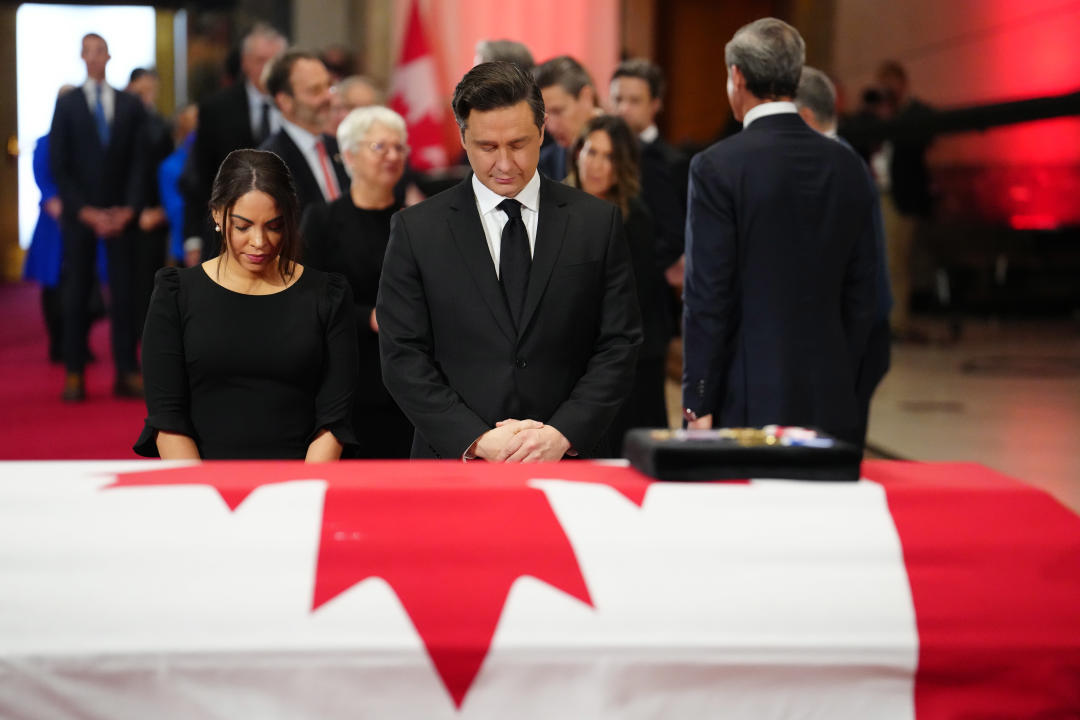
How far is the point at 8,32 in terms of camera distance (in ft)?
57.6

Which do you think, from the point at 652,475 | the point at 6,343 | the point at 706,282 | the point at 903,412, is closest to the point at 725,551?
the point at 652,475

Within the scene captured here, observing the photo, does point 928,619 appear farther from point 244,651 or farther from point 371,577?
point 244,651

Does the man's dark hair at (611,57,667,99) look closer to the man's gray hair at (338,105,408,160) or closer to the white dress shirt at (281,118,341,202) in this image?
the white dress shirt at (281,118,341,202)

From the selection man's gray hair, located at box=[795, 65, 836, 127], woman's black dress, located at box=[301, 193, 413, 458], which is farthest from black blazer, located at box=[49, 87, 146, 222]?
man's gray hair, located at box=[795, 65, 836, 127]

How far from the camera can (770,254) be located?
330 centimetres

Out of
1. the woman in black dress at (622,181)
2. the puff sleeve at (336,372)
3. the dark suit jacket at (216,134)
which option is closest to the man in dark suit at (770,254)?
the woman in black dress at (622,181)

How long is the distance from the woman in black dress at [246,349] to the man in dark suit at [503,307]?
0.65 ft

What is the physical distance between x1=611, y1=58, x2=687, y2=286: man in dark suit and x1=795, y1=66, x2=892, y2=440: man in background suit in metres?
0.67

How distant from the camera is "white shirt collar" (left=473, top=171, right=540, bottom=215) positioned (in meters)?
2.66

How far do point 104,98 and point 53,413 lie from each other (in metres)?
1.83

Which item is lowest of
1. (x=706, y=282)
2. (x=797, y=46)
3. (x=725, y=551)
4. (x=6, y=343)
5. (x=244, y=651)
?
(x=6, y=343)

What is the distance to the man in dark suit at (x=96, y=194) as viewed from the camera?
7621mm

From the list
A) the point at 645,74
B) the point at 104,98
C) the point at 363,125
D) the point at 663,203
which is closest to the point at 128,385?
the point at 104,98

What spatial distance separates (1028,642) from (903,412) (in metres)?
5.60
